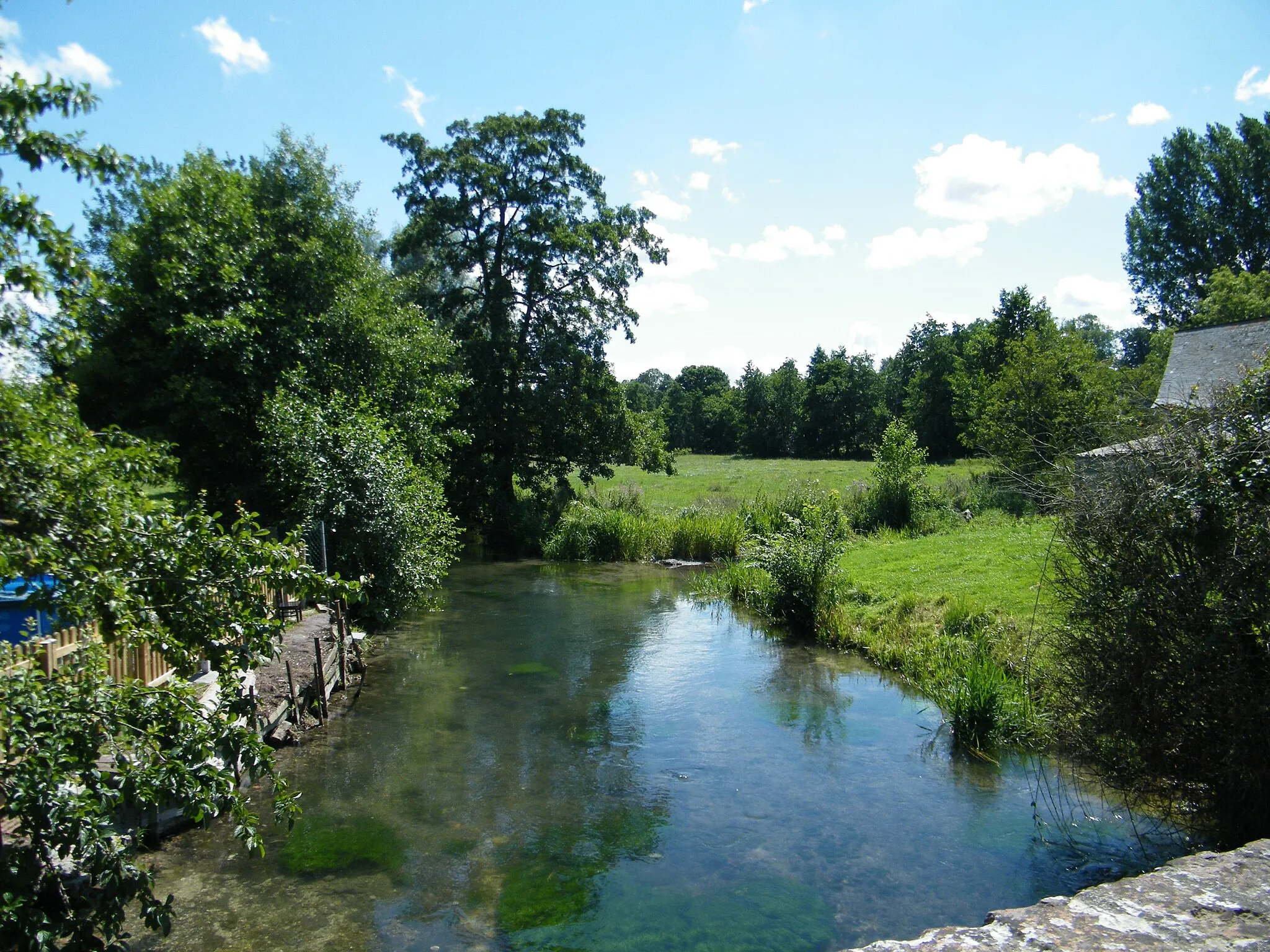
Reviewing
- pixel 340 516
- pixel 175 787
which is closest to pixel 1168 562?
pixel 175 787

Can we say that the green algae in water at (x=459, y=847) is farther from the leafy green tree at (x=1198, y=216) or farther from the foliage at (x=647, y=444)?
the leafy green tree at (x=1198, y=216)

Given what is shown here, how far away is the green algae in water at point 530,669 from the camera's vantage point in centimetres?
1502

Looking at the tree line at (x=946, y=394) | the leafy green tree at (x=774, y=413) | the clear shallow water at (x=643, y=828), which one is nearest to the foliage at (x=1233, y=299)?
the tree line at (x=946, y=394)

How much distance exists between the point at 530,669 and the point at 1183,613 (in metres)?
11.1

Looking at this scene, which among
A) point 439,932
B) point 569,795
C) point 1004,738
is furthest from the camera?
point 1004,738

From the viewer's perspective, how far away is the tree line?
1166 inches

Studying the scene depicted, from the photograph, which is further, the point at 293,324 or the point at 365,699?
the point at 293,324

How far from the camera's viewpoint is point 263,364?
18172 millimetres

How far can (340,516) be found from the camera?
1552cm

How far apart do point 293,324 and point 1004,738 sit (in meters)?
16.5

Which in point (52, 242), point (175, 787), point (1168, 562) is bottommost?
point (175, 787)

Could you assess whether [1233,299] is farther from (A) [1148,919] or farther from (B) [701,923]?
(A) [1148,919]

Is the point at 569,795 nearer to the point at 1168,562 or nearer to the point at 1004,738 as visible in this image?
the point at 1004,738

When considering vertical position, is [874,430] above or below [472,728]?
above
